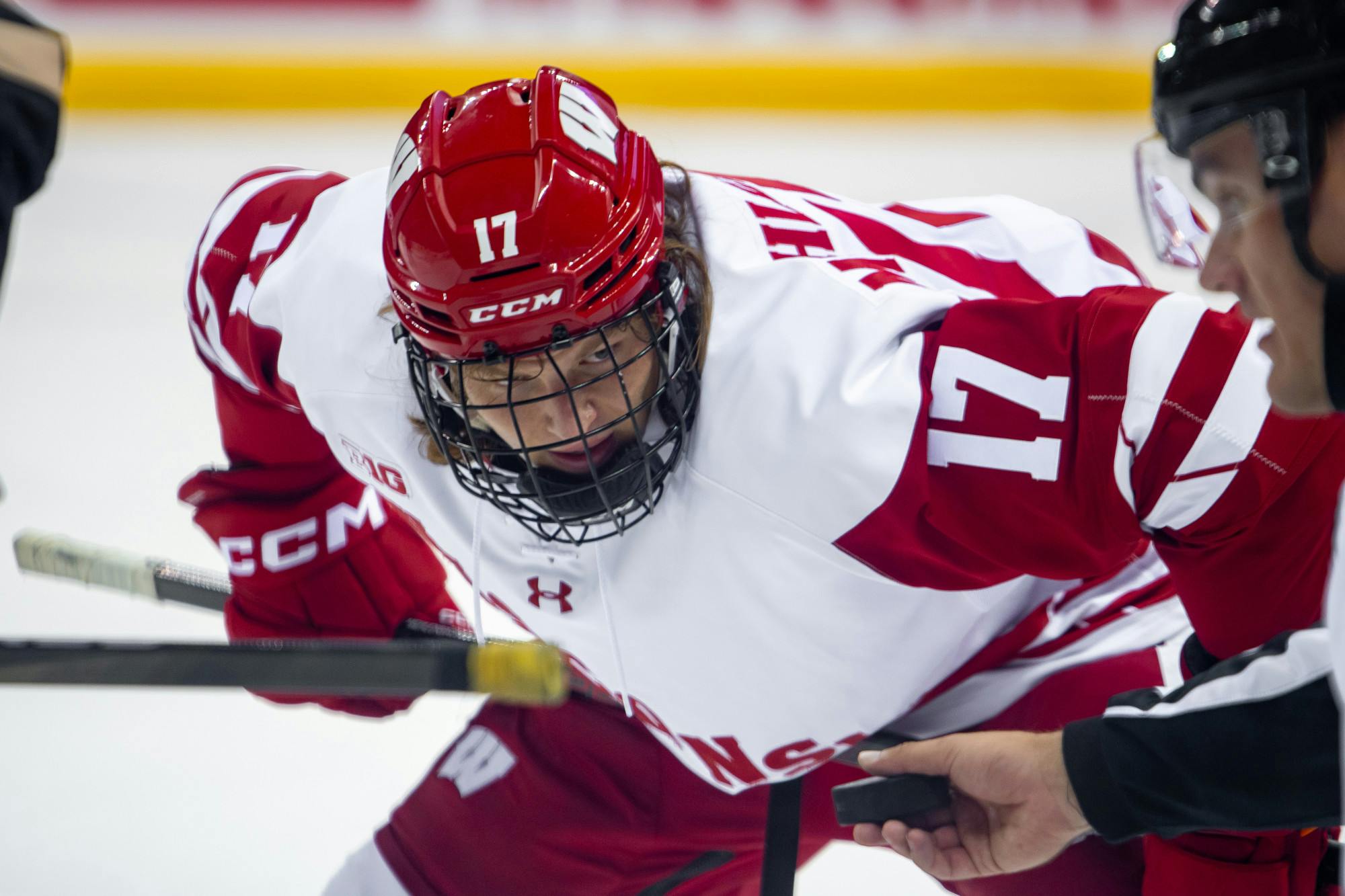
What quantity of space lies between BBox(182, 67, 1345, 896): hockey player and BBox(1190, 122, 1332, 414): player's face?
19cm

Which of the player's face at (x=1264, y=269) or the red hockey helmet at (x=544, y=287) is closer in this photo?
the player's face at (x=1264, y=269)

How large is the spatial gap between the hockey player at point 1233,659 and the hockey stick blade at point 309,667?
0.44 meters

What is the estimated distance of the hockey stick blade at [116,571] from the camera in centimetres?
192

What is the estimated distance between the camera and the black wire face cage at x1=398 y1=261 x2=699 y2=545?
124 cm

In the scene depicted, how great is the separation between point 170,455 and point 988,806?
1.98 m

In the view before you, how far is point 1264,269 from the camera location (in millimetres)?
906

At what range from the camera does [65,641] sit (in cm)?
122

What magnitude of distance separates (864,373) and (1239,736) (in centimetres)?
43

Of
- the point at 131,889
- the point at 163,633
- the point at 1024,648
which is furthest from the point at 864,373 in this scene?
the point at 163,633

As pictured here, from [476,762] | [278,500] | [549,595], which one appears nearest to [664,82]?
[278,500]

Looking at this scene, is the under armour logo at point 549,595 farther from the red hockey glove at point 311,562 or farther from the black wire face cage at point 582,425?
the red hockey glove at point 311,562

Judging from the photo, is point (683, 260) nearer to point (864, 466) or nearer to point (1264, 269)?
point (864, 466)

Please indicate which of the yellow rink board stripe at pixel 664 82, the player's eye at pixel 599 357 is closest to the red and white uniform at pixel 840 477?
the player's eye at pixel 599 357

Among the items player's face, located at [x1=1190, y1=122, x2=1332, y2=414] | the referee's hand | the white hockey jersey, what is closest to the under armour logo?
the white hockey jersey
